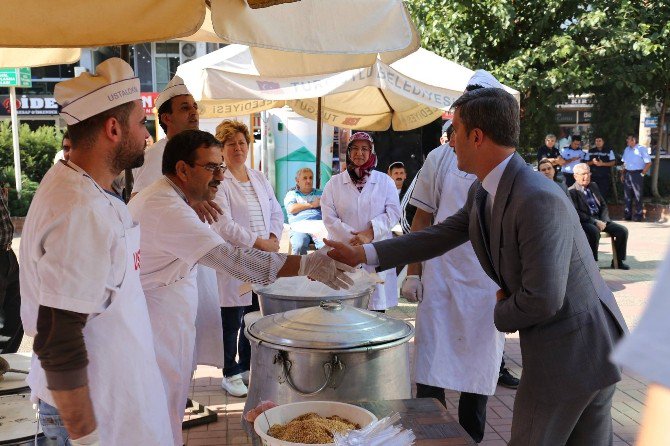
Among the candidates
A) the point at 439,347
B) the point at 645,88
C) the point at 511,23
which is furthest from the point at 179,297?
the point at 645,88

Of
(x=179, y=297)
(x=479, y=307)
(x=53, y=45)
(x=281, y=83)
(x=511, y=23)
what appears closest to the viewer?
(x=53, y=45)

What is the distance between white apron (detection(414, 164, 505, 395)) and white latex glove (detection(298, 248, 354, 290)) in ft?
3.47

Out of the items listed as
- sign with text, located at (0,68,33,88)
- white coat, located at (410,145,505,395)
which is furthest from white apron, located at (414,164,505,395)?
sign with text, located at (0,68,33,88)

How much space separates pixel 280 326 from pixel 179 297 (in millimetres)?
540

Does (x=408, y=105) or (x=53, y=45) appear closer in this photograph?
(x=53, y=45)

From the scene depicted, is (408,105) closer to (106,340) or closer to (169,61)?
(106,340)

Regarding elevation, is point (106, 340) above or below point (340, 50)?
below

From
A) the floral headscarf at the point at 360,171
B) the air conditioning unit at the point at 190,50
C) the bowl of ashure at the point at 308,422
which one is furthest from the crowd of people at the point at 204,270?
the air conditioning unit at the point at 190,50

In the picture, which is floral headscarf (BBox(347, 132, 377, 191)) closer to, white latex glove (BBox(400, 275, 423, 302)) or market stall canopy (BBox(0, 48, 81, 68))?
white latex glove (BBox(400, 275, 423, 302))

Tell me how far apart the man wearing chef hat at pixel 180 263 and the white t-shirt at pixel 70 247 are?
0.80 m

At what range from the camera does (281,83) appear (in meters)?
6.41

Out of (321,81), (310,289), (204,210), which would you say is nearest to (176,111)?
(204,210)

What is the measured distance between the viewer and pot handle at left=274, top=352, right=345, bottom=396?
2.91 m

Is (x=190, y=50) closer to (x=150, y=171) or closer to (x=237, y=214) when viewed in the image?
(x=237, y=214)
